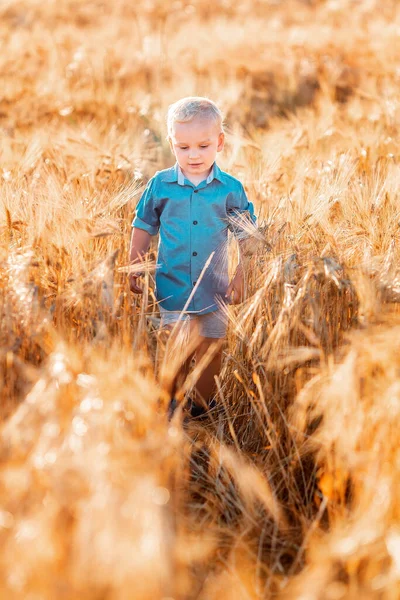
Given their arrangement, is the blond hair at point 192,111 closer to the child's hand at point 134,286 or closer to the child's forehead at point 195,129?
the child's forehead at point 195,129

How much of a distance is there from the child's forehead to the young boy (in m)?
0.02

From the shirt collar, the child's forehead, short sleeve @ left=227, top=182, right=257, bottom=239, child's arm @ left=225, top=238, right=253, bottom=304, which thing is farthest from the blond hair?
child's arm @ left=225, top=238, right=253, bottom=304

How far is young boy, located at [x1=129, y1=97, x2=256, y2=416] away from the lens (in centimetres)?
211

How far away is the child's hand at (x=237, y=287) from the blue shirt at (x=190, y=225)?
5cm

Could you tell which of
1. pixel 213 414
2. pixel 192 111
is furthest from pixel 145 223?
pixel 213 414

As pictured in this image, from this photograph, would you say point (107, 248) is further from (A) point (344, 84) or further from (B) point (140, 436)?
(A) point (344, 84)

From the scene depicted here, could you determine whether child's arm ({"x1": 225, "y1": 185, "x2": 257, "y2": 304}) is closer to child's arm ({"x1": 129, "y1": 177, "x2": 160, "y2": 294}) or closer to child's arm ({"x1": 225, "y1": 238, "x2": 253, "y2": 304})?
child's arm ({"x1": 225, "y1": 238, "x2": 253, "y2": 304})

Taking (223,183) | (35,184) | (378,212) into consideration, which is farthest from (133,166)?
(378,212)

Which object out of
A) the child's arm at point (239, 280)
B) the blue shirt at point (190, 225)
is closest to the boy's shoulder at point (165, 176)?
the blue shirt at point (190, 225)

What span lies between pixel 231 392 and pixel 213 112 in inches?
33.8

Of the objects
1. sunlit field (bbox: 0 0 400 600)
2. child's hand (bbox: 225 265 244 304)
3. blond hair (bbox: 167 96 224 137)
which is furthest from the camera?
child's hand (bbox: 225 265 244 304)

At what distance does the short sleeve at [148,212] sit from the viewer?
218 cm

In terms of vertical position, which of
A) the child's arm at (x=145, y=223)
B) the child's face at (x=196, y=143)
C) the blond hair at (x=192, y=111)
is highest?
the blond hair at (x=192, y=111)

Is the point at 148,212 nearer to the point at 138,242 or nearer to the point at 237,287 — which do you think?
the point at 138,242
